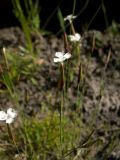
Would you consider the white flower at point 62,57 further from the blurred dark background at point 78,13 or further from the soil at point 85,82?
the blurred dark background at point 78,13

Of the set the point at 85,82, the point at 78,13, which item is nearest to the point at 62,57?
the point at 85,82

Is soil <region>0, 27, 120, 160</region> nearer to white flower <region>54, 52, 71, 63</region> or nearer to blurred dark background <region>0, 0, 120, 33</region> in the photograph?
blurred dark background <region>0, 0, 120, 33</region>

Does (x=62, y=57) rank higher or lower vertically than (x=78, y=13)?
lower

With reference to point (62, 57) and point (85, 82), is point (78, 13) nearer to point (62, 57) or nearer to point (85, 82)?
point (85, 82)

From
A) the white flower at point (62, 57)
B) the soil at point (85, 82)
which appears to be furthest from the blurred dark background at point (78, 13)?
the white flower at point (62, 57)

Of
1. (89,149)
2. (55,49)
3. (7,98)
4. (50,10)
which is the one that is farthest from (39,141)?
(50,10)

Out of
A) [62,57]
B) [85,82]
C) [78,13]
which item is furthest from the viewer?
[78,13]
